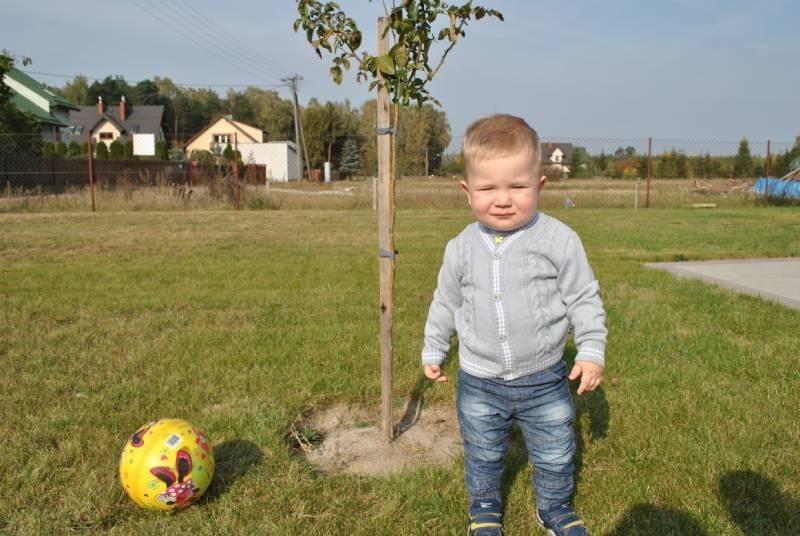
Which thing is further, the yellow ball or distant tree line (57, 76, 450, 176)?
distant tree line (57, 76, 450, 176)

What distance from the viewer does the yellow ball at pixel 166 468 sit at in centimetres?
262

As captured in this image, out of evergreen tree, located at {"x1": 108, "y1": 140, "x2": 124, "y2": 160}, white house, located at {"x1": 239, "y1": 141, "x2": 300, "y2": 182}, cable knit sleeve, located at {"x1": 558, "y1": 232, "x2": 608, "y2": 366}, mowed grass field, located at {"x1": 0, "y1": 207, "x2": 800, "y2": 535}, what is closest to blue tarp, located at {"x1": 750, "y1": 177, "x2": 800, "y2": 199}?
mowed grass field, located at {"x1": 0, "y1": 207, "x2": 800, "y2": 535}

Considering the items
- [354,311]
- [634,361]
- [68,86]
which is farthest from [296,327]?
[68,86]

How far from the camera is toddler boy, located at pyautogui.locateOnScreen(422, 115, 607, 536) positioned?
7.78ft

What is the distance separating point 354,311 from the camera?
19.4 ft

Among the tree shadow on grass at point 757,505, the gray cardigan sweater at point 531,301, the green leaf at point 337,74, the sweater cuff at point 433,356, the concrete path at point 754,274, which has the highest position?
the green leaf at point 337,74

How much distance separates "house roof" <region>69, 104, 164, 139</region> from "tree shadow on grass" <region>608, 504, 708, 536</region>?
70966mm

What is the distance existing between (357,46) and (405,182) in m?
19.3

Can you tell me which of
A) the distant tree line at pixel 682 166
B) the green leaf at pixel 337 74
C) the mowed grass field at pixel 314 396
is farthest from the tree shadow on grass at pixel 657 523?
the distant tree line at pixel 682 166

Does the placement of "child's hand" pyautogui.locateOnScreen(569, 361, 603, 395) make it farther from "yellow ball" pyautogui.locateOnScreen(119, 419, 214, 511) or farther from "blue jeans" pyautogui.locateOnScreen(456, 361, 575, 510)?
"yellow ball" pyautogui.locateOnScreen(119, 419, 214, 511)

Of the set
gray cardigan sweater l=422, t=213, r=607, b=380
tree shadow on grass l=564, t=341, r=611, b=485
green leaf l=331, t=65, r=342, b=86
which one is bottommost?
tree shadow on grass l=564, t=341, r=611, b=485

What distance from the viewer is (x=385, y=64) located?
2.91 m

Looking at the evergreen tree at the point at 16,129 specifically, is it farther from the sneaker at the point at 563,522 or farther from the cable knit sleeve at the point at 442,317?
the sneaker at the point at 563,522

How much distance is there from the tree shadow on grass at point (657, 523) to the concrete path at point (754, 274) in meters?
3.96
